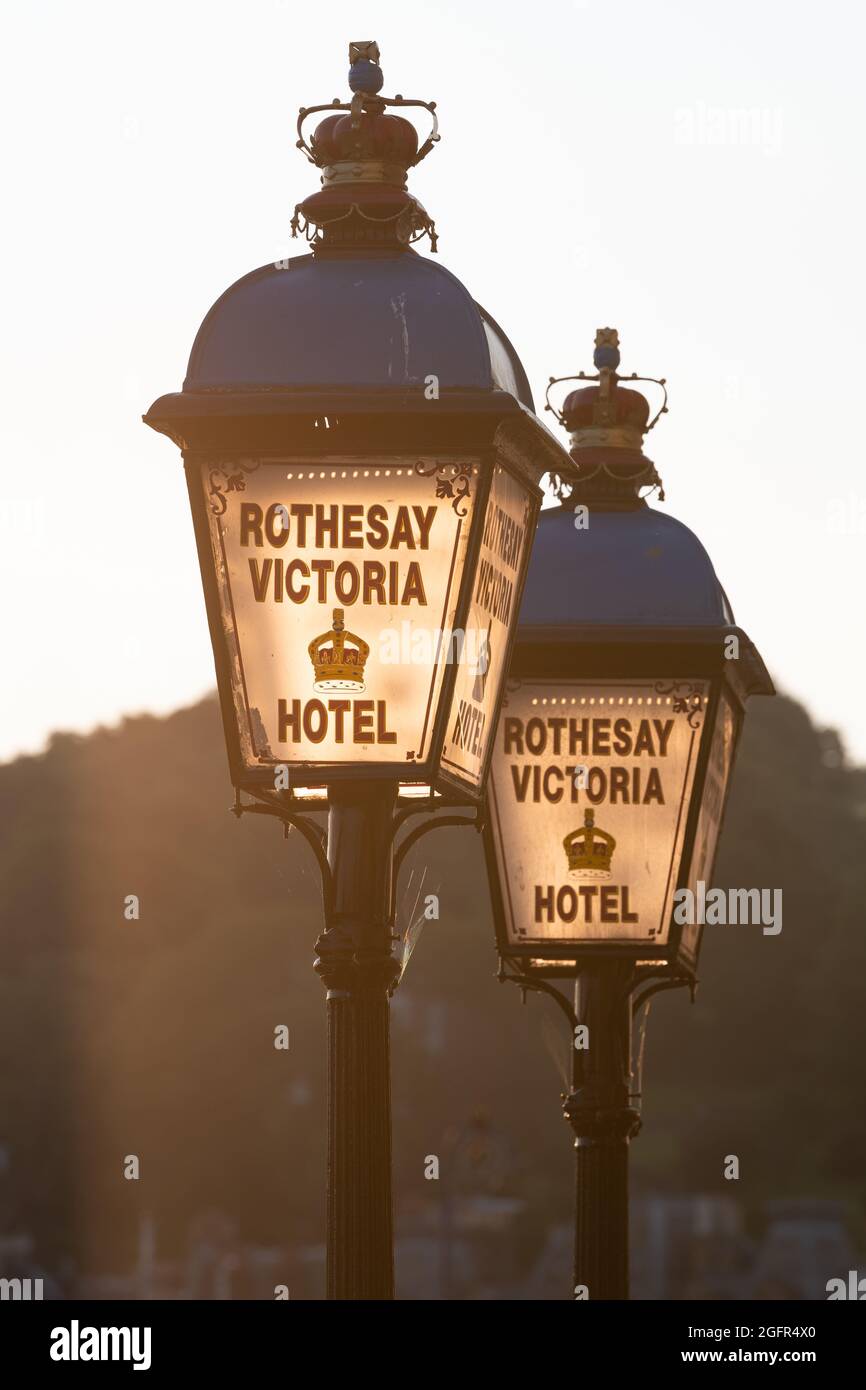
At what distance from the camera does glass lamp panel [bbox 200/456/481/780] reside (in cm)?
757

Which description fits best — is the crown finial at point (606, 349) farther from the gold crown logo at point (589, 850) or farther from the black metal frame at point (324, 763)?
the black metal frame at point (324, 763)

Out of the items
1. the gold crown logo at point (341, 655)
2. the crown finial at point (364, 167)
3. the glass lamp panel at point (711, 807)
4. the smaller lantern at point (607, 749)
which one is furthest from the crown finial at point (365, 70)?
the glass lamp panel at point (711, 807)

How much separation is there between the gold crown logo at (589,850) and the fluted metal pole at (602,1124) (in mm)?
334

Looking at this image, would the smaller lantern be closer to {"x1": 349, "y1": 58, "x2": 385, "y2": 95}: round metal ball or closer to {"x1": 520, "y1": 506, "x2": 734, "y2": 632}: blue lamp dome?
{"x1": 520, "y1": 506, "x2": 734, "y2": 632}: blue lamp dome

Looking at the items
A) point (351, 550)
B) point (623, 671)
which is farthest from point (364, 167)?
point (623, 671)

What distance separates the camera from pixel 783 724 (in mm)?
147375

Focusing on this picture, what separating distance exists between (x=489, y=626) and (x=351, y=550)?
45cm

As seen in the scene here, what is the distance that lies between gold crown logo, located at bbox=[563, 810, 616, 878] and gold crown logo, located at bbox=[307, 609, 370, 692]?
3157 mm

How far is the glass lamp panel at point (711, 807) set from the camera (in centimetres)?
1096

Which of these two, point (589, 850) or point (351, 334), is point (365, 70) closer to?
point (351, 334)

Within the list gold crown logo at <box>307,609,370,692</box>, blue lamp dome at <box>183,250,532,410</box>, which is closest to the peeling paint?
blue lamp dome at <box>183,250,532,410</box>

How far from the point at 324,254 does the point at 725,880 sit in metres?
119

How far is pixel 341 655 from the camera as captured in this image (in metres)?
7.58
